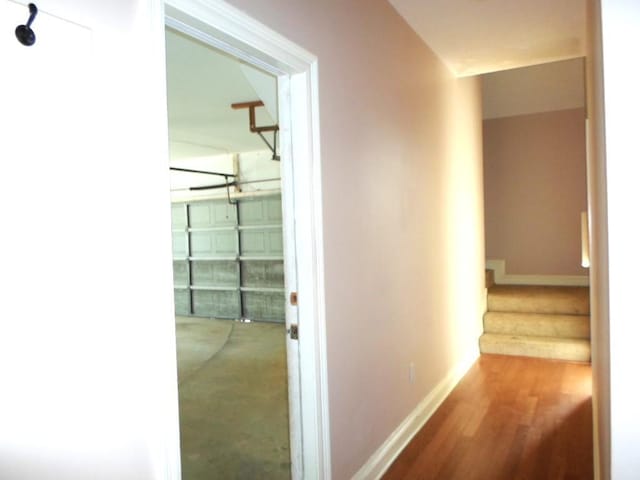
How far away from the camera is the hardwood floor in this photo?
255cm

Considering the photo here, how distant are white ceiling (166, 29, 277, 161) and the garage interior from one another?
0.01 meters

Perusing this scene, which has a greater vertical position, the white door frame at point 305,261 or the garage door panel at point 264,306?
the white door frame at point 305,261

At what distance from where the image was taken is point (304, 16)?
1.90 meters

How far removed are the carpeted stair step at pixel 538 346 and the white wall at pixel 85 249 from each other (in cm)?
437

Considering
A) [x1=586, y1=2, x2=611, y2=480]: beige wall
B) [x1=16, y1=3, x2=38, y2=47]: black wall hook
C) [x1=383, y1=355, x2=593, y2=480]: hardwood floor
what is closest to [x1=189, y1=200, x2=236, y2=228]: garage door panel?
[x1=383, y1=355, x2=593, y2=480]: hardwood floor

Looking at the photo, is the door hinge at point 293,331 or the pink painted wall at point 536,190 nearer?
the door hinge at point 293,331

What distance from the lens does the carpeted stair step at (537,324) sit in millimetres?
4801

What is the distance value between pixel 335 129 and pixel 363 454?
63.9 inches

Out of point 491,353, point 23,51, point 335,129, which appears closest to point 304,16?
point 335,129

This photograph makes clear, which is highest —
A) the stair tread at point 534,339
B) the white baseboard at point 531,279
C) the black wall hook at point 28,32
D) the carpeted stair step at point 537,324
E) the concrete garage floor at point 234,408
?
the black wall hook at point 28,32

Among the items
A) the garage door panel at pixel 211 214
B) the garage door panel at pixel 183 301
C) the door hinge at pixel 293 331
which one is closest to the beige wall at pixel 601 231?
the door hinge at pixel 293 331

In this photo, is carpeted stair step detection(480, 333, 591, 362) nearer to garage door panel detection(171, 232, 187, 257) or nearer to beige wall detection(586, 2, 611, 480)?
beige wall detection(586, 2, 611, 480)

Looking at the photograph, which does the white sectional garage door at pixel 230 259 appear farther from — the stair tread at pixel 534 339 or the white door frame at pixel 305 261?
the white door frame at pixel 305 261

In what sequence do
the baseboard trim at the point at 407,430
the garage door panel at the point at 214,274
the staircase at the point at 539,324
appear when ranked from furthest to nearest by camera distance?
the garage door panel at the point at 214,274 < the staircase at the point at 539,324 < the baseboard trim at the point at 407,430
